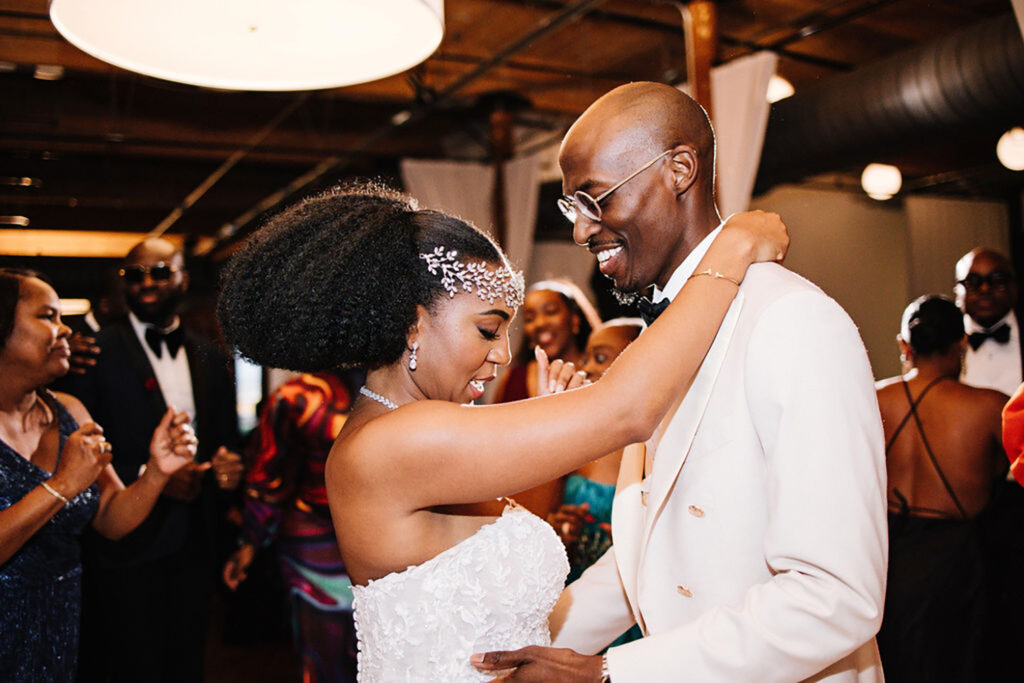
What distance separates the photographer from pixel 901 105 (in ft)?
16.8

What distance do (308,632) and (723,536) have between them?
8.32 ft

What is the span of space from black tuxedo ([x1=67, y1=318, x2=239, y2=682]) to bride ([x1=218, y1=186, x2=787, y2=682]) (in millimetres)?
1840

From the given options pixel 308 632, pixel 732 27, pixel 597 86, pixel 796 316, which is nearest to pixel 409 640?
pixel 796 316

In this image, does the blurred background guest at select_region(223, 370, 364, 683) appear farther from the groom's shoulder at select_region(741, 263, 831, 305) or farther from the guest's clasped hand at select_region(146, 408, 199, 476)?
the groom's shoulder at select_region(741, 263, 831, 305)

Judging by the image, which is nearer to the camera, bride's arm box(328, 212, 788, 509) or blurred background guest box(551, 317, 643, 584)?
bride's arm box(328, 212, 788, 509)

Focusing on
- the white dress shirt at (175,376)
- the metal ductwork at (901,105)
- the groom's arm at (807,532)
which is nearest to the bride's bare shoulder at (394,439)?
the groom's arm at (807,532)

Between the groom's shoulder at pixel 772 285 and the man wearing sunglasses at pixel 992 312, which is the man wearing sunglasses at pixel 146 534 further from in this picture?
the man wearing sunglasses at pixel 992 312

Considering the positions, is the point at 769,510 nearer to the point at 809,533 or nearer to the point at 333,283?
the point at 809,533

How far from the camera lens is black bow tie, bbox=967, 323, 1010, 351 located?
3.46 meters

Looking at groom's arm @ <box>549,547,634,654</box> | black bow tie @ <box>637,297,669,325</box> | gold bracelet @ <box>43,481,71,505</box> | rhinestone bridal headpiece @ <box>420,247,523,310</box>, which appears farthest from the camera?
gold bracelet @ <box>43,481,71,505</box>

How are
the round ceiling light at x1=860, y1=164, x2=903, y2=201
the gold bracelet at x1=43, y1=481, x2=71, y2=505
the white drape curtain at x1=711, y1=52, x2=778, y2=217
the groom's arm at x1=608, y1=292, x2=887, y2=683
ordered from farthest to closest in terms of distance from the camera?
the round ceiling light at x1=860, y1=164, x2=903, y2=201 → the white drape curtain at x1=711, y1=52, x2=778, y2=217 → the gold bracelet at x1=43, y1=481, x2=71, y2=505 → the groom's arm at x1=608, y1=292, x2=887, y2=683

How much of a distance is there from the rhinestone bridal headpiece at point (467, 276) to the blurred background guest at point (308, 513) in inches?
73.8

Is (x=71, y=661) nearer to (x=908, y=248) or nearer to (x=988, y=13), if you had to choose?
(x=908, y=248)

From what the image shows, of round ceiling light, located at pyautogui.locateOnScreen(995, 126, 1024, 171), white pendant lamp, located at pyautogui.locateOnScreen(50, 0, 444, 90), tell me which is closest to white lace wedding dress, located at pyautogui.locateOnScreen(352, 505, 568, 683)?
white pendant lamp, located at pyautogui.locateOnScreen(50, 0, 444, 90)
